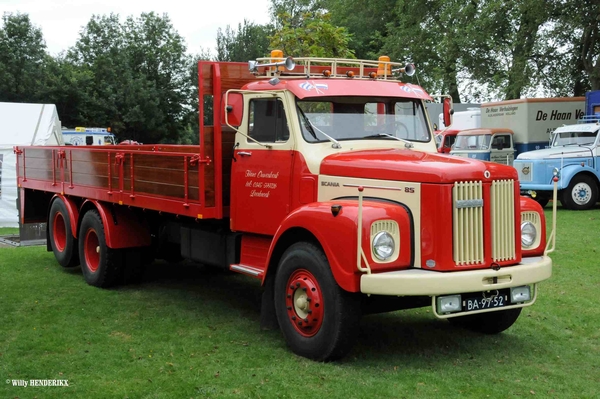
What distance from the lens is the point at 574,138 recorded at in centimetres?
2094

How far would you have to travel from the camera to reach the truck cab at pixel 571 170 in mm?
19891

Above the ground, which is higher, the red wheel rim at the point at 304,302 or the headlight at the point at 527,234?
the headlight at the point at 527,234

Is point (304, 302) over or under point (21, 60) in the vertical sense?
under

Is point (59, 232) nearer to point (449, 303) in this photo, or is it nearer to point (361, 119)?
point (361, 119)

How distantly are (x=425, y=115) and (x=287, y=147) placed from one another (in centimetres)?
165

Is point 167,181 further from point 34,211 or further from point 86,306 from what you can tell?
point 34,211

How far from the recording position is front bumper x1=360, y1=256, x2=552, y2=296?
19.5ft

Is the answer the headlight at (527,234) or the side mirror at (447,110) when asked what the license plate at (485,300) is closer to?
the headlight at (527,234)

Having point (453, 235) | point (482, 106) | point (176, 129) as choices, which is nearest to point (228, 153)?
point (453, 235)

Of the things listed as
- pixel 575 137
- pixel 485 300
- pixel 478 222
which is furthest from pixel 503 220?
pixel 575 137

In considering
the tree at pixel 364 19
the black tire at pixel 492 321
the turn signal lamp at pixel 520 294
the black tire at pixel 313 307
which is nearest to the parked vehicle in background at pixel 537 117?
the tree at pixel 364 19

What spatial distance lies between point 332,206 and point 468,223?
1104mm

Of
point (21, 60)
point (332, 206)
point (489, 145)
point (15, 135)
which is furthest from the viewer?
point (21, 60)

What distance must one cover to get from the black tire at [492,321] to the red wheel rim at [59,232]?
6639 millimetres
